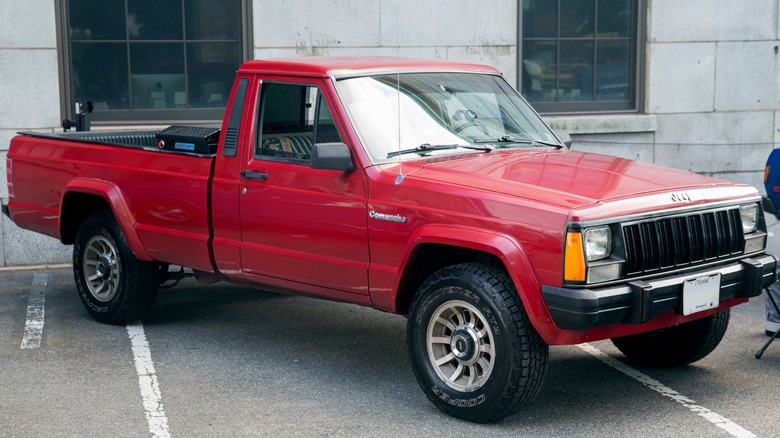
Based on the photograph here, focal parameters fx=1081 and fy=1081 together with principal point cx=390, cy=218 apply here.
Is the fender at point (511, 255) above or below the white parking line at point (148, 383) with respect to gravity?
above

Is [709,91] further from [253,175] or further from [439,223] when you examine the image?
[439,223]

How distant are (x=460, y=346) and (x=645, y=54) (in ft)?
24.0

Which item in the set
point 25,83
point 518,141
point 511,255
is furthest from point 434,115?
point 25,83

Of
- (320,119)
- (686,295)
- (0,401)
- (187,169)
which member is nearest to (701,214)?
(686,295)

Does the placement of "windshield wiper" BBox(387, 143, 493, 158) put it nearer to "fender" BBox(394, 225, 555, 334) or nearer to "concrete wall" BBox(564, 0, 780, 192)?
"fender" BBox(394, 225, 555, 334)

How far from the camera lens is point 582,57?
40.0ft

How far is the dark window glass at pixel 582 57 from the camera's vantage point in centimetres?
1201

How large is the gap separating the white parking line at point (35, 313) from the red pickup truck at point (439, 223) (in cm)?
47

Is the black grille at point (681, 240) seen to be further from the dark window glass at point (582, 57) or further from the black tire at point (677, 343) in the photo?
the dark window glass at point (582, 57)

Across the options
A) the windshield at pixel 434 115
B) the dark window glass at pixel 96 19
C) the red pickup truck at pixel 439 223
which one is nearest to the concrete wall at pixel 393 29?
the dark window glass at pixel 96 19

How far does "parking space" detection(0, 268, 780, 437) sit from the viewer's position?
5.66 m

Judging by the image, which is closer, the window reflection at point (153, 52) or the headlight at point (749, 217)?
the headlight at point (749, 217)

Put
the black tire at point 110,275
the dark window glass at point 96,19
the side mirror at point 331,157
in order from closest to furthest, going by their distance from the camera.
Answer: the side mirror at point 331,157 → the black tire at point 110,275 → the dark window glass at point 96,19

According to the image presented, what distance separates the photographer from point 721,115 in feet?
40.4
